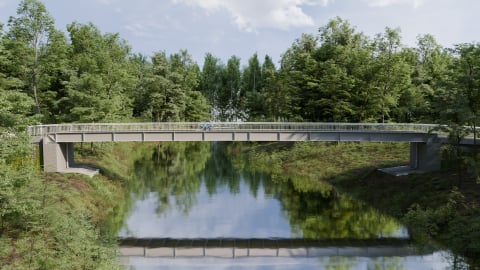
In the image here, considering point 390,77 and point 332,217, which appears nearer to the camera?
point 332,217

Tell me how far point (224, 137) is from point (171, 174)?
17.5 m

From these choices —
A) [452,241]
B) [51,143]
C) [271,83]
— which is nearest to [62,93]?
[51,143]

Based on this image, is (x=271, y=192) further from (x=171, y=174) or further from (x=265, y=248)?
(x=265, y=248)

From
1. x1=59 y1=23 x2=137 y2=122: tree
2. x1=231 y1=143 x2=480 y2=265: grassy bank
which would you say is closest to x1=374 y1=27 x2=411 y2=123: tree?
x1=231 y1=143 x2=480 y2=265: grassy bank

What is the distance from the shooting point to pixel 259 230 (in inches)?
Result: 1316

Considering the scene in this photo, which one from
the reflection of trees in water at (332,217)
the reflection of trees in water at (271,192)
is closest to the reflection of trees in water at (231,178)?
the reflection of trees in water at (271,192)

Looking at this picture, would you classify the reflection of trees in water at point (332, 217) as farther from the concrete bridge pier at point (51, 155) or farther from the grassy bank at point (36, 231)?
the concrete bridge pier at point (51, 155)

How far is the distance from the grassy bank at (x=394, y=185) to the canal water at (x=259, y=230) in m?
1.38

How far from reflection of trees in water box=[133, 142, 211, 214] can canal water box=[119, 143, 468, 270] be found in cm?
19

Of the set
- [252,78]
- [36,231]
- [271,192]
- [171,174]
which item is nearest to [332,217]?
[271,192]

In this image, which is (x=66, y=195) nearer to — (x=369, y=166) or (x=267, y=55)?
(x=369, y=166)

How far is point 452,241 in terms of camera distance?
2831cm

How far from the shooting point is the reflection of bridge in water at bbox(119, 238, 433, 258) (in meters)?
28.3

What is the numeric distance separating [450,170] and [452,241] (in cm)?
1430
